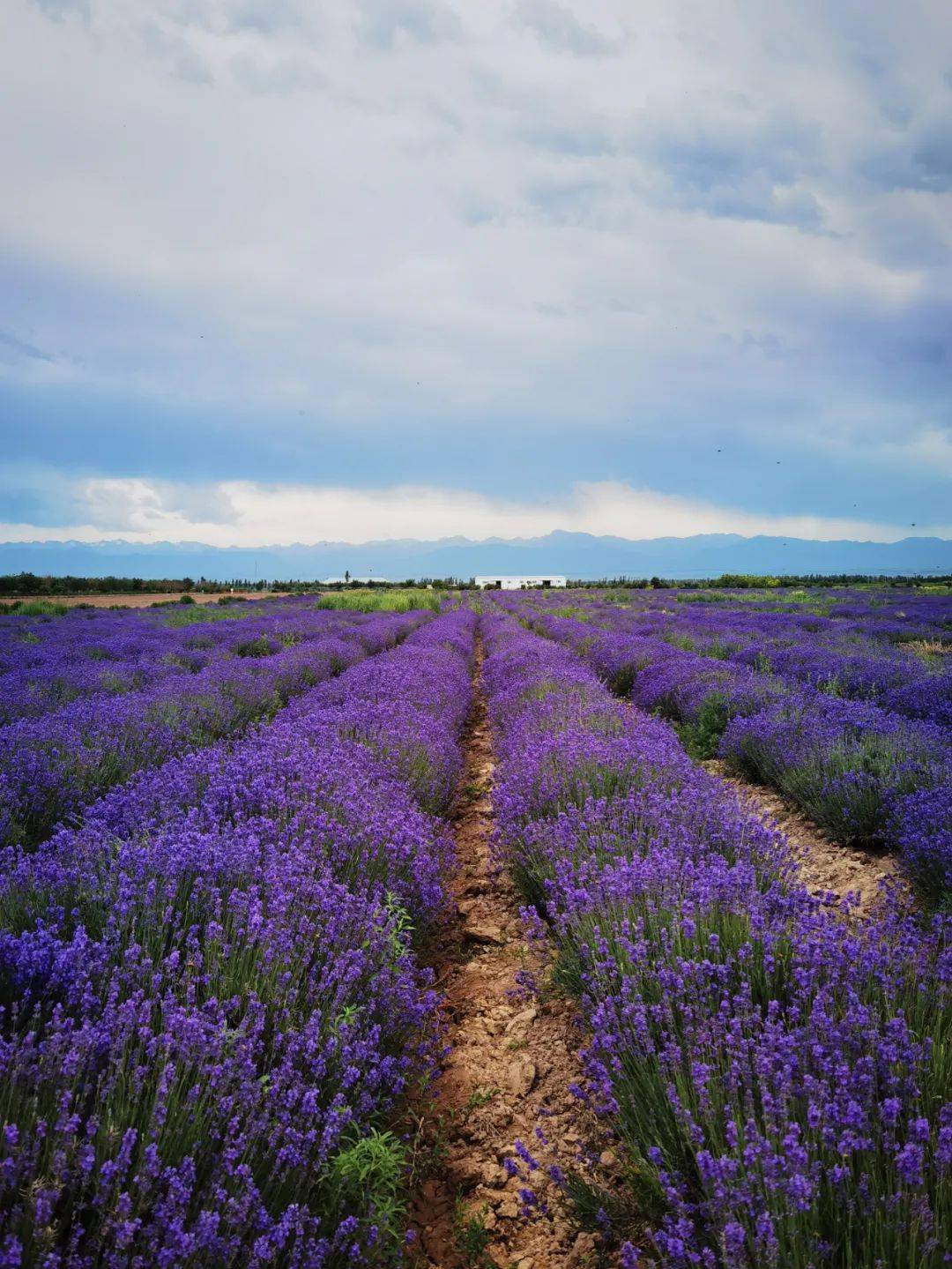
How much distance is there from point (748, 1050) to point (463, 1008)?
5.52 feet

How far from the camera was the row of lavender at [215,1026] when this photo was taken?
1.24 metres

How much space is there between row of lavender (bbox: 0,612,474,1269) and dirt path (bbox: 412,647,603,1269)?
182 millimetres

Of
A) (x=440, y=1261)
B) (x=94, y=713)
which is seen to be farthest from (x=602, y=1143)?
(x=94, y=713)

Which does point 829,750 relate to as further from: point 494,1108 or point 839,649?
point 839,649

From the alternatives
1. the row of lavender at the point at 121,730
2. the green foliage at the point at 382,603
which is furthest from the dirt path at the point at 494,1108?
the green foliage at the point at 382,603

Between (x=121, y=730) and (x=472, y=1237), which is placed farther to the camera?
(x=121, y=730)

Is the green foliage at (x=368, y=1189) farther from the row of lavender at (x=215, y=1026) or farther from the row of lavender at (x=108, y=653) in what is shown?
the row of lavender at (x=108, y=653)

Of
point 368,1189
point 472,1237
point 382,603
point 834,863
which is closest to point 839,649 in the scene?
point 834,863

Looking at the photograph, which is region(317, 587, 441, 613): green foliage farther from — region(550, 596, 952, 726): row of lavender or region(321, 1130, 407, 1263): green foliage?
region(321, 1130, 407, 1263): green foliage

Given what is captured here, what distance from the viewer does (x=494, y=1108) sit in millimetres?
2441

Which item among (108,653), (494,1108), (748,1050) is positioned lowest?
(494,1108)

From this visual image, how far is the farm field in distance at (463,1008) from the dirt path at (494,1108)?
0.04 ft

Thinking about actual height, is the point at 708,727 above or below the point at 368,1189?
above

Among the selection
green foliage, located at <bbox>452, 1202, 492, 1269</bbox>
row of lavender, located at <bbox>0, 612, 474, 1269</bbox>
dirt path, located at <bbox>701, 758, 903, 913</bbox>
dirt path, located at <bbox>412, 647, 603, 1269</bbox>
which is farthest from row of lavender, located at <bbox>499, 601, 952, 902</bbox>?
row of lavender, located at <bbox>0, 612, 474, 1269</bbox>
